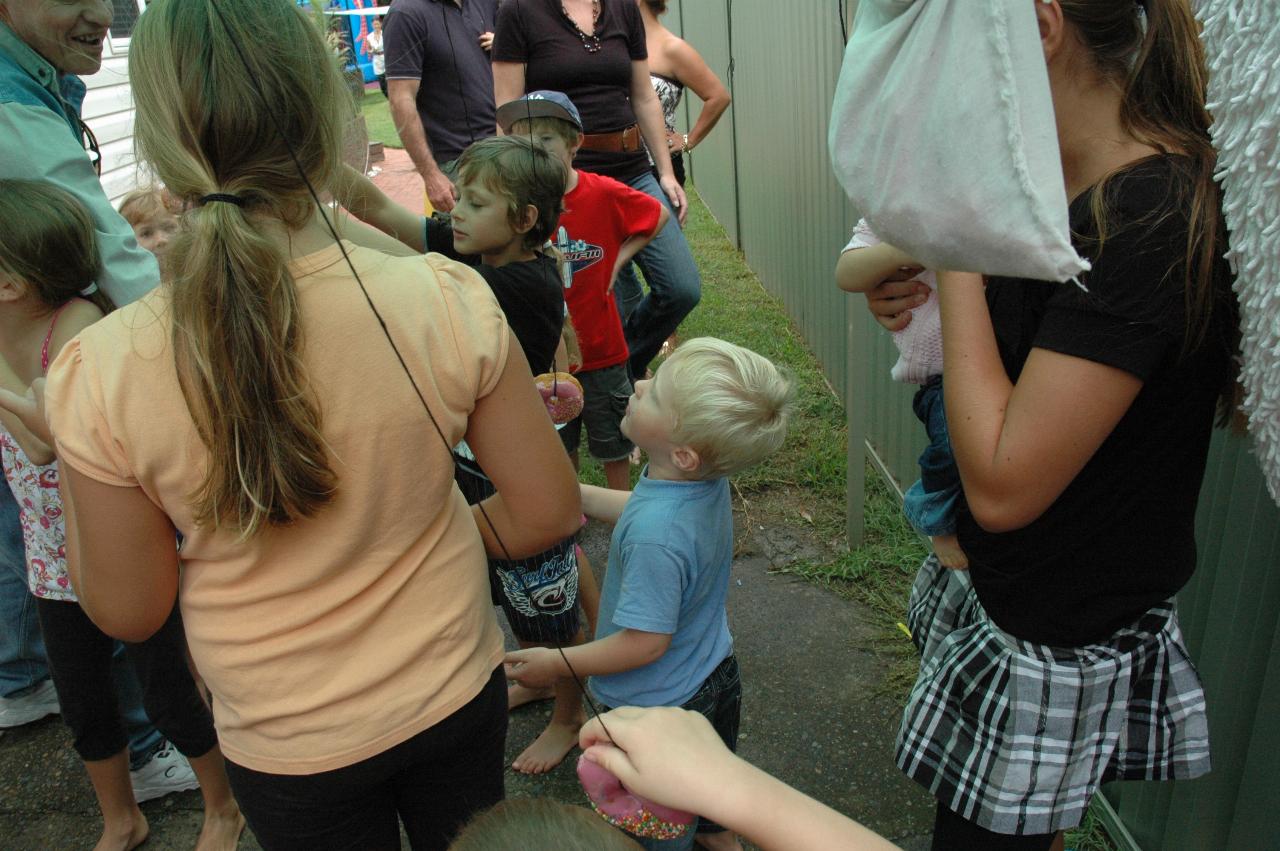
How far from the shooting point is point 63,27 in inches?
87.3

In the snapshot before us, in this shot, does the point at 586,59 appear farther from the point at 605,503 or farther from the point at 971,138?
the point at 971,138

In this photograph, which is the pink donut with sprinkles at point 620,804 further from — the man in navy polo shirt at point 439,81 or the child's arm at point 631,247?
the man in navy polo shirt at point 439,81

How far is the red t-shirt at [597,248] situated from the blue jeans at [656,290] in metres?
0.31

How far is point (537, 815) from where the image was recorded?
3.37 ft

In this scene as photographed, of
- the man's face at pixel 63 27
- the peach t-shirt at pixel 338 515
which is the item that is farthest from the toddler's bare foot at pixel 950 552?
the man's face at pixel 63 27

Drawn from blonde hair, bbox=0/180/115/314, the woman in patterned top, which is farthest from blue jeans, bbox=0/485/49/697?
the woman in patterned top

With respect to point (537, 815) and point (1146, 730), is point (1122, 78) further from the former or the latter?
point (537, 815)

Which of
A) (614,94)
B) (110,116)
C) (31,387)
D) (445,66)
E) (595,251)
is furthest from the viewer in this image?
(110,116)

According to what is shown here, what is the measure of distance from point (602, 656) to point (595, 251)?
201 cm

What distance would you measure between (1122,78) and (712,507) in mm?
1052

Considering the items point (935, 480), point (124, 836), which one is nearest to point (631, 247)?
point (935, 480)

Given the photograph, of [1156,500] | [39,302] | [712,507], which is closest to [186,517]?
[712,507]

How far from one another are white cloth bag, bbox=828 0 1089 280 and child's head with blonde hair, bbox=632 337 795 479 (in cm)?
87

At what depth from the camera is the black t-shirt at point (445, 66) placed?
4.19 meters
